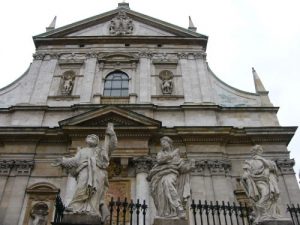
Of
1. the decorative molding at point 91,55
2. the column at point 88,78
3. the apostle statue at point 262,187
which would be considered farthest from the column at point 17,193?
the apostle statue at point 262,187

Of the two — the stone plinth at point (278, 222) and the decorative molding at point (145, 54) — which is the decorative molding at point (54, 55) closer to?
the decorative molding at point (145, 54)

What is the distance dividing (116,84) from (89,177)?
11638mm

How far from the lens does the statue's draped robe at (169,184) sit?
24.6 ft

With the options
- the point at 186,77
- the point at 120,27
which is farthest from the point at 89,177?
the point at 120,27

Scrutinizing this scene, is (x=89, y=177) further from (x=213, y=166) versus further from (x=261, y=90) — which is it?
(x=261, y=90)

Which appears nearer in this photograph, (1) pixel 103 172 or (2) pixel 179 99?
(1) pixel 103 172

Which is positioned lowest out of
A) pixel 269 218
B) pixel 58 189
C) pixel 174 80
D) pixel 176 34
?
pixel 269 218

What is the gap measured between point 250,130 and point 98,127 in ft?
20.4

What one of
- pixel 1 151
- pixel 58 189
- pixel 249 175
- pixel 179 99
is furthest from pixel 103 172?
pixel 179 99

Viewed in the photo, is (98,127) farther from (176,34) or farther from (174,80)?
(176,34)

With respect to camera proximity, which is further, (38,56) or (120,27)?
(120,27)

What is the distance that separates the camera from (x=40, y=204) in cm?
1395

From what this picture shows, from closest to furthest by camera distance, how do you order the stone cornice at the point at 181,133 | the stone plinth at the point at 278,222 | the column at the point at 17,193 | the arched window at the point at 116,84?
1. the stone plinth at the point at 278,222
2. the column at the point at 17,193
3. the stone cornice at the point at 181,133
4. the arched window at the point at 116,84

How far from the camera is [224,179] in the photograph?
1452 cm
